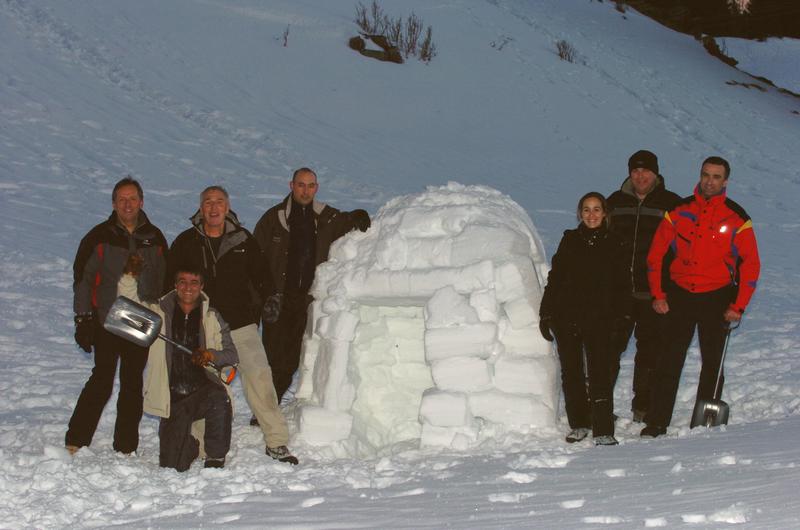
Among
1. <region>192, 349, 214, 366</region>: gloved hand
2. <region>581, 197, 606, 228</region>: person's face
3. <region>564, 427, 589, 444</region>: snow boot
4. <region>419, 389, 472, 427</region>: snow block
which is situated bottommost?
<region>564, 427, 589, 444</region>: snow boot

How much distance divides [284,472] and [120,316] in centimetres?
103

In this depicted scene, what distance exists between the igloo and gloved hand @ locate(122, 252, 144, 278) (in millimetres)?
1011

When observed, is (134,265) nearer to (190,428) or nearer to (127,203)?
(127,203)

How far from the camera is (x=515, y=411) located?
535cm

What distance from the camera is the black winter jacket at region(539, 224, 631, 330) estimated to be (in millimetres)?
5238

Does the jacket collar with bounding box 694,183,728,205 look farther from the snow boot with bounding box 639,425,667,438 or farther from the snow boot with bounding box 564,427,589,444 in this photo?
the snow boot with bounding box 564,427,589,444

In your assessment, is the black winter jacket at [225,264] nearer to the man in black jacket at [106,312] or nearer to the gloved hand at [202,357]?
the man in black jacket at [106,312]

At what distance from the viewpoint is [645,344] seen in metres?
5.75

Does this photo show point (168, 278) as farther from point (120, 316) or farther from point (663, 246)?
point (663, 246)

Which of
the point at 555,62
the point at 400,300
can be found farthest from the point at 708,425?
the point at 555,62

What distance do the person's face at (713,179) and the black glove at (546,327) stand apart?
98cm

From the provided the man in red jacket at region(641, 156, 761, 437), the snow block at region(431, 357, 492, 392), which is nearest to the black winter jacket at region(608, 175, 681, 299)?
the man in red jacket at region(641, 156, 761, 437)

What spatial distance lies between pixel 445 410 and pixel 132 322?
5.08 feet

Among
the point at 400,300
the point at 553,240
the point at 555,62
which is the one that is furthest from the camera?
the point at 555,62
